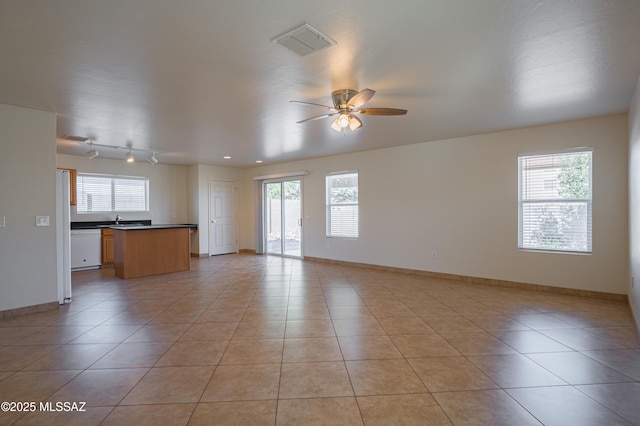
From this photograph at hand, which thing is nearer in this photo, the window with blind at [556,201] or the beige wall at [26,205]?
the beige wall at [26,205]

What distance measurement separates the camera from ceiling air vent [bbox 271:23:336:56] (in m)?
2.14

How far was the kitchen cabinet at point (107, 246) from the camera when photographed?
685cm

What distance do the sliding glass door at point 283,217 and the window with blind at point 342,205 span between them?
3.13 ft

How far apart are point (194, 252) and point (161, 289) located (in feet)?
11.6

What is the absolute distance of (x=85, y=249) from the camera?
21.6 feet

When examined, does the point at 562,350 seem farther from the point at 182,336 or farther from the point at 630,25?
the point at 182,336

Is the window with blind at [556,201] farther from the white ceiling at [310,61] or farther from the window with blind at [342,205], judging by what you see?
the window with blind at [342,205]

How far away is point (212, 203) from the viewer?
27.9 ft

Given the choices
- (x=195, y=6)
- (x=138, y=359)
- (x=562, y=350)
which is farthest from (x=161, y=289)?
(x=562, y=350)

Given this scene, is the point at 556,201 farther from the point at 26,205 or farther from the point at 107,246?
the point at 107,246

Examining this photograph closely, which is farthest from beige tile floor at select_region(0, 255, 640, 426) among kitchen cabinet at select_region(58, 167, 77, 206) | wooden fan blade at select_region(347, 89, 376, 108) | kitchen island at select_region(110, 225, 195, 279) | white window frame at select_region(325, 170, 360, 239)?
kitchen cabinet at select_region(58, 167, 77, 206)

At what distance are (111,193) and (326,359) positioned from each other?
7.05 meters

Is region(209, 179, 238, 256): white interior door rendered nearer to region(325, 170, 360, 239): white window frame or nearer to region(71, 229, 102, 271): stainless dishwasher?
region(71, 229, 102, 271): stainless dishwasher

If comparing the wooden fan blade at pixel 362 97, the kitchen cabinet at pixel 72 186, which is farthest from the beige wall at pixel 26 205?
the wooden fan blade at pixel 362 97
